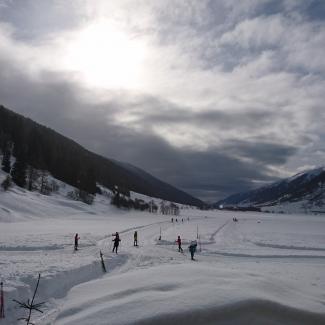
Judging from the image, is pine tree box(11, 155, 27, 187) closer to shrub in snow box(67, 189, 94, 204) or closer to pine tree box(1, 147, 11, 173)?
pine tree box(1, 147, 11, 173)

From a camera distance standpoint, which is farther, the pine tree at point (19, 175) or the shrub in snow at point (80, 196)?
the shrub in snow at point (80, 196)

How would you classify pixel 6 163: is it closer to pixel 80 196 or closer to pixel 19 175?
pixel 19 175

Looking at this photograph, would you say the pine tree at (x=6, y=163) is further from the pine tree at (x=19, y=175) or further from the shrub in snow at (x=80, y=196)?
the shrub in snow at (x=80, y=196)

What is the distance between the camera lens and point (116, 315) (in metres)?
9.96

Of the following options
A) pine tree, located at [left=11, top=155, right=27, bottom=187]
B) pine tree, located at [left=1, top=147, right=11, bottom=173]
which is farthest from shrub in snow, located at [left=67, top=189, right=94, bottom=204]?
pine tree, located at [left=1, top=147, right=11, bottom=173]

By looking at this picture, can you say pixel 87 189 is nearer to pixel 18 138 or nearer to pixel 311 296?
pixel 18 138

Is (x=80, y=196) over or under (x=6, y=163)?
under

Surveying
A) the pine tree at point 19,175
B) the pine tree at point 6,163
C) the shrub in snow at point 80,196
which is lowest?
the shrub in snow at point 80,196

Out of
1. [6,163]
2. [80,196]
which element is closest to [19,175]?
[6,163]

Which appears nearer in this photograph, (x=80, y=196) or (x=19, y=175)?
(x=19, y=175)

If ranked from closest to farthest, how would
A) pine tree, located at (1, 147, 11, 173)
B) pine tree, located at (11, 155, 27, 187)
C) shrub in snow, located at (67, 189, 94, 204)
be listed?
1. pine tree, located at (11, 155, 27, 187)
2. pine tree, located at (1, 147, 11, 173)
3. shrub in snow, located at (67, 189, 94, 204)

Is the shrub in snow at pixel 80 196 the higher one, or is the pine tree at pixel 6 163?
the pine tree at pixel 6 163

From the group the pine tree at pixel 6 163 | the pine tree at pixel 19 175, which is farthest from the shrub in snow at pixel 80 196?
the pine tree at pixel 6 163

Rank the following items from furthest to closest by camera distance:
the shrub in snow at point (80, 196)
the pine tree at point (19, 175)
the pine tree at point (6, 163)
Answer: the shrub in snow at point (80, 196) < the pine tree at point (6, 163) < the pine tree at point (19, 175)
